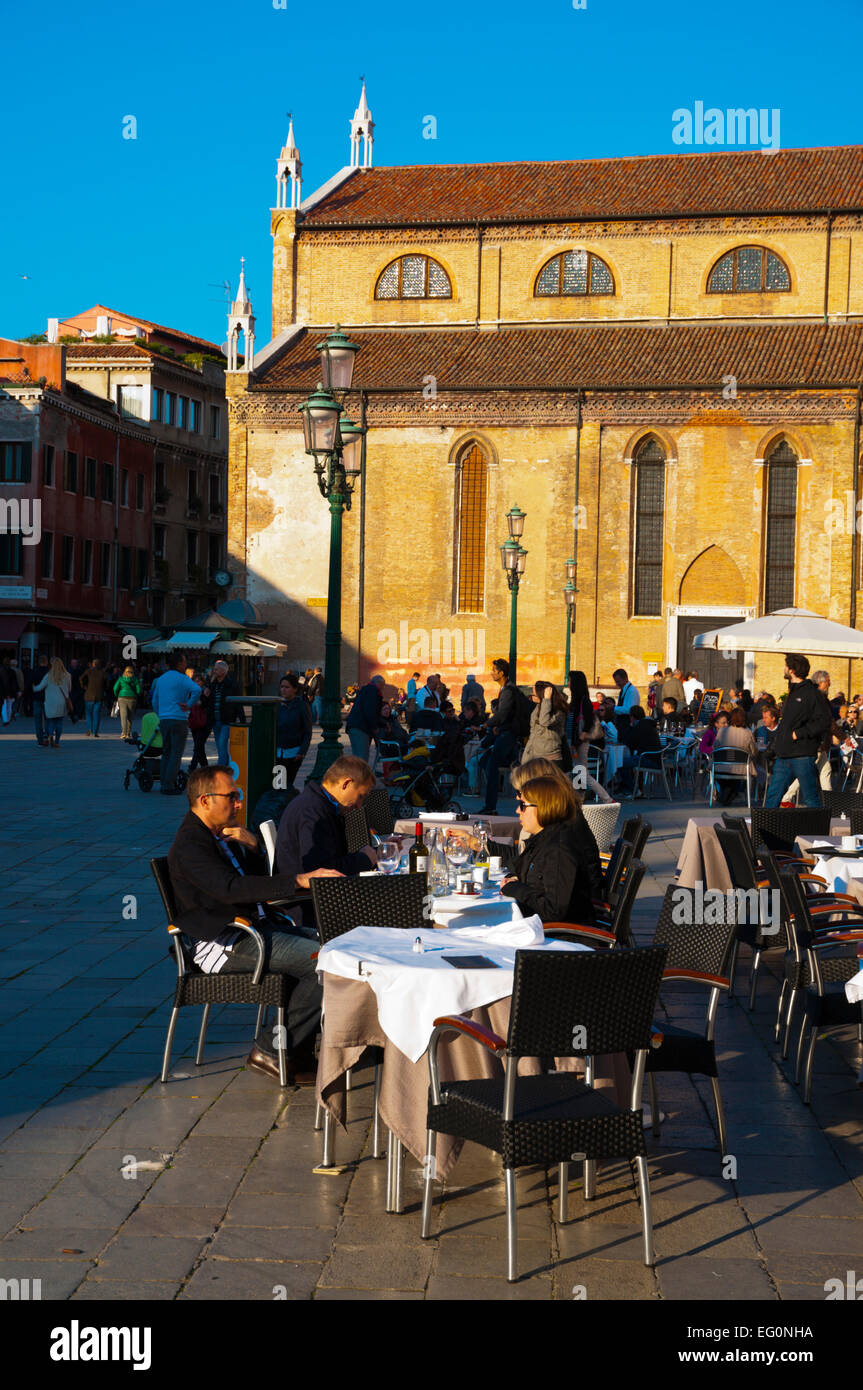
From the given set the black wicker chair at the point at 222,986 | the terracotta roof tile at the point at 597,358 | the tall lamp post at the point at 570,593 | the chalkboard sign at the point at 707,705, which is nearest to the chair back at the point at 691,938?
the black wicker chair at the point at 222,986

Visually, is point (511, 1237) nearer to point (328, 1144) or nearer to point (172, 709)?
point (328, 1144)

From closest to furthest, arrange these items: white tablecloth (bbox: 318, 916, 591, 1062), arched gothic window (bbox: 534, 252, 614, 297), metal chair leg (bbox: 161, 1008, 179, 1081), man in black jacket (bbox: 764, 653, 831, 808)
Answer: white tablecloth (bbox: 318, 916, 591, 1062) < metal chair leg (bbox: 161, 1008, 179, 1081) < man in black jacket (bbox: 764, 653, 831, 808) < arched gothic window (bbox: 534, 252, 614, 297)

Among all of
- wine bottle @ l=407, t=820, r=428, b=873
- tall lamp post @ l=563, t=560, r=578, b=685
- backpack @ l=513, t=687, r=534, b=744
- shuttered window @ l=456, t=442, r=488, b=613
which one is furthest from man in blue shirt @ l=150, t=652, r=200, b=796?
shuttered window @ l=456, t=442, r=488, b=613

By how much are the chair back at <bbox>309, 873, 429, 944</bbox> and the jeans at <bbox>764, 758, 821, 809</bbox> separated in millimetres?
8234

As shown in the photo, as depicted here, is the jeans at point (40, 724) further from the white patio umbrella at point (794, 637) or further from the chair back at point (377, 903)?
the chair back at point (377, 903)

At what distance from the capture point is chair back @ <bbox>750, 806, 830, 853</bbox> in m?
9.70

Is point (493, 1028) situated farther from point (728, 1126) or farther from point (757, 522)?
point (757, 522)

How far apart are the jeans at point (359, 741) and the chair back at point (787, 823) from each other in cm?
820

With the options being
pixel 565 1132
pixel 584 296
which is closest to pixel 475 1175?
pixel 565 1132

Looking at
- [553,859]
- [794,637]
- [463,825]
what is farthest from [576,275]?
[553,859]

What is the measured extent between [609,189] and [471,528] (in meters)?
10.8

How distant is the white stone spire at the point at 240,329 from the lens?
4138 centimetres

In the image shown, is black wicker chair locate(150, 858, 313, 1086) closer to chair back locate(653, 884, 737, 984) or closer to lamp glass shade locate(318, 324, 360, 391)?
chair back locate(653, 884, 737, 984)

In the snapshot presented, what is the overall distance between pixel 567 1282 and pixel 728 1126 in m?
1.80
